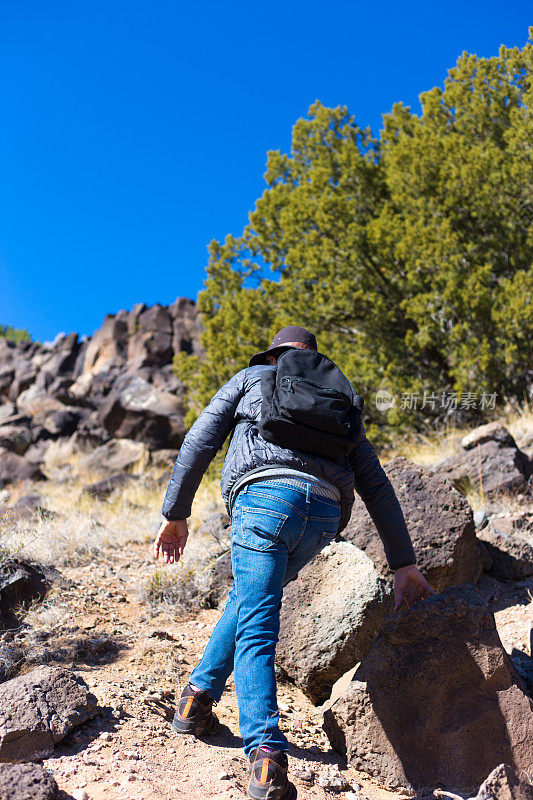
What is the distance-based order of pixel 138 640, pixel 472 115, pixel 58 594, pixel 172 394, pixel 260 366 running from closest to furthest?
1. pixel 260 366
2. pixel 138 640
3. pixel 58 594
4. pixel 472 115
5. pixel 172 394

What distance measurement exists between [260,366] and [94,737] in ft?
5.40

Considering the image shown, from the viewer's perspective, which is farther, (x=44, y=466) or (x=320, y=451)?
(x=44, y=466)

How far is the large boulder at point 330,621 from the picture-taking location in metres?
3.54

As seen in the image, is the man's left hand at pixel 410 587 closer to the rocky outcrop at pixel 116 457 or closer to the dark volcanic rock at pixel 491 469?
the dark volcanic rock at pixel 491 469

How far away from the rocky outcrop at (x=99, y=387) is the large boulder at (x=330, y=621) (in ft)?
46.1

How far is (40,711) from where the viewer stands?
102 inches

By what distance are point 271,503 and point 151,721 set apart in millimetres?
1259

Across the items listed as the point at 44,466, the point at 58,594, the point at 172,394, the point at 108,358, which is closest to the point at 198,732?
the point at 58,594

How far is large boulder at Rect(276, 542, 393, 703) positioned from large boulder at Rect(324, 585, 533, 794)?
65cm

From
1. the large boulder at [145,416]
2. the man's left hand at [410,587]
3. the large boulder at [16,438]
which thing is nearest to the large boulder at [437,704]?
the man's left hand at [410,587]

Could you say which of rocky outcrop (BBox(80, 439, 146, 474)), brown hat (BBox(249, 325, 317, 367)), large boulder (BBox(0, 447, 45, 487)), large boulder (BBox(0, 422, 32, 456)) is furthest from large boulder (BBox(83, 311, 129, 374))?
brown hat (BBox(249, 325, 317, 367))

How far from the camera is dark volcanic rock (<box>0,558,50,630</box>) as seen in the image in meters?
3.93

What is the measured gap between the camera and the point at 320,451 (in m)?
2.55

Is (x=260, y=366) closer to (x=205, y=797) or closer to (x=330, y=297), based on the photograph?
(x=205, y=797)
